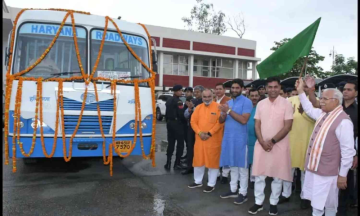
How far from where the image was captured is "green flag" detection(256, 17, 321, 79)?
181 inches

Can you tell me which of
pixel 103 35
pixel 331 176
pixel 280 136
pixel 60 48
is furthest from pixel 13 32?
pixel 331 176

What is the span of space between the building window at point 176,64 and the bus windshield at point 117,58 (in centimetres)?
2097

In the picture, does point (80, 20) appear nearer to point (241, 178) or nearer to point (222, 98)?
point (222, 98)

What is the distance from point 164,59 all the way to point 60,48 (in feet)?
70.7

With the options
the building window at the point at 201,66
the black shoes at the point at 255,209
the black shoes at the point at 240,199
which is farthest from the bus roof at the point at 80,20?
the building window at the point at 201,66

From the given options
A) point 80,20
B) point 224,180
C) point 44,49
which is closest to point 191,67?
point 80,20

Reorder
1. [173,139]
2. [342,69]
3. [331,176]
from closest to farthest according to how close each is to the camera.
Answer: [331,176]
[173,139]
[342,69]

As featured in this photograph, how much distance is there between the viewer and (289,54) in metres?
A: 4.82

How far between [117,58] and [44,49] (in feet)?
3.98

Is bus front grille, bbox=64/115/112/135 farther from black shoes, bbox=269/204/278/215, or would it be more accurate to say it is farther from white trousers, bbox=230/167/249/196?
black shoes, bbox=269/204/278/215

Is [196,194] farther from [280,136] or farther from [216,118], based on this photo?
[280,136]

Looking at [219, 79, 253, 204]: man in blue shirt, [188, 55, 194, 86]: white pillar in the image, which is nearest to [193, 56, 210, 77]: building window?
[188, 55, 194, 86]: white pillar

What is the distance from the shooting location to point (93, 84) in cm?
545

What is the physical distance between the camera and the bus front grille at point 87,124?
5.26m
